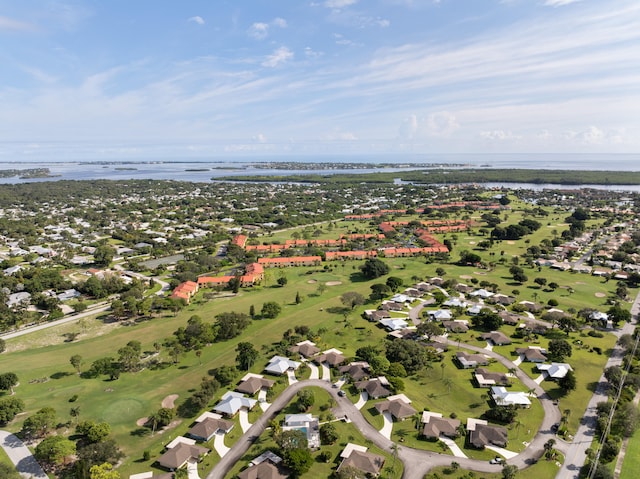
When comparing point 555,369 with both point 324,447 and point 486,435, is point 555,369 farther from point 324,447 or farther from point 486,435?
point 324,447

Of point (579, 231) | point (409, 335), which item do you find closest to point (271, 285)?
point (409, 335)

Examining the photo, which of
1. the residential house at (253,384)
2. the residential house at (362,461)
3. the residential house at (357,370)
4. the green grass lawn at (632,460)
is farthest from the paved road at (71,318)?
the green grass lawn at (632,460)

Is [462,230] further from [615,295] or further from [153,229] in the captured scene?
[153,229]

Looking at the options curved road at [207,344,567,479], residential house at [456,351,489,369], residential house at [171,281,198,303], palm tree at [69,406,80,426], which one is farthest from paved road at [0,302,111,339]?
residential house at [456,351,489,369]

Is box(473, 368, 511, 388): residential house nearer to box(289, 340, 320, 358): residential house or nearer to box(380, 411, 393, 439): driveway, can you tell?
box(380, 411, 393, 439): driveway

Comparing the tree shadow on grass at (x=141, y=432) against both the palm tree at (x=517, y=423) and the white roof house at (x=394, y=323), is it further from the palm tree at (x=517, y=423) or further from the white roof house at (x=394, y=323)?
the palm tree at (x=517, y=423)
